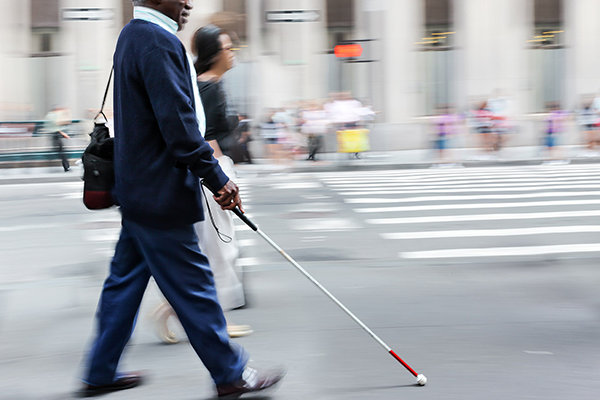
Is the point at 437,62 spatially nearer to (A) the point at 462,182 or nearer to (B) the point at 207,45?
(A) the point at 462,182

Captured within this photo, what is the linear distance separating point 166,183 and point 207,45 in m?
1.57

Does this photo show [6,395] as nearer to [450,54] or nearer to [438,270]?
[438,270]

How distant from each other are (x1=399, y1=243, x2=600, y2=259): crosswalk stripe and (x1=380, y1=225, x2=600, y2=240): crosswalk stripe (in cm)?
75

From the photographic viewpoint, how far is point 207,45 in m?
4.32

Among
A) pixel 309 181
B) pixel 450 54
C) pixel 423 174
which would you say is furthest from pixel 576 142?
pixel 309 181

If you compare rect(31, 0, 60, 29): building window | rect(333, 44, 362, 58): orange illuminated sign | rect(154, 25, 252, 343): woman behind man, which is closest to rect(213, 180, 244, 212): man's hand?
rect(154, 25, 252, 343): woman behind man

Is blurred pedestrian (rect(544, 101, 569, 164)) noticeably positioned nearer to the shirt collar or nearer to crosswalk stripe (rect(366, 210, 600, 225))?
crosswalk stripe (rect(366, 210, 600, 225))

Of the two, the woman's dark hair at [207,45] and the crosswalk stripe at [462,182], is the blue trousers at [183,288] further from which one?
the crosswalk stripe at [462,182]

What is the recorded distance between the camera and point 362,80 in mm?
23641

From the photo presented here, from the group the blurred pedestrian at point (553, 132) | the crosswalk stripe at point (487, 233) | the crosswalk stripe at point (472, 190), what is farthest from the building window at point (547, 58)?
the crosswalk stripe at point (487, 233)

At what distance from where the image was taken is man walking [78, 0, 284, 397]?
2.89 meters

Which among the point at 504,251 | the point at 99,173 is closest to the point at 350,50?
the point at 504,251

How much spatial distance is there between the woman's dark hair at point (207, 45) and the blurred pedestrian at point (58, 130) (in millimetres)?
14406

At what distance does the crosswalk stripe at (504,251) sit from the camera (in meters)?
6.74
